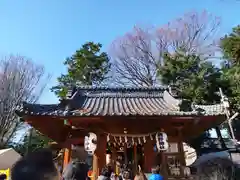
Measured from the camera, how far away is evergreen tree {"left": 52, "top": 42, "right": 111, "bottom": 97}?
23562 millimetres

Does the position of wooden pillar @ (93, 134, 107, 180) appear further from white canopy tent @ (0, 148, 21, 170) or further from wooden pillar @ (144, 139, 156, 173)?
white canopy tent @ (0, 148, 21, 170)

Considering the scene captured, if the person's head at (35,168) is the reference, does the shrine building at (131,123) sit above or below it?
above

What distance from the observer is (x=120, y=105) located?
9250 mm

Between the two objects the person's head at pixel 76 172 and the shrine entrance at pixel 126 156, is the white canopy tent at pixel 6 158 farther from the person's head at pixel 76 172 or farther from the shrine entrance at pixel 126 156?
the person's head at pixel 76 172

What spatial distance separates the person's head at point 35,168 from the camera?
6.75 ft

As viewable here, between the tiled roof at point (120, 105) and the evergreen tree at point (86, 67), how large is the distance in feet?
42.5

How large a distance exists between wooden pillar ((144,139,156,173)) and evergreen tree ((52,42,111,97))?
15.8 m

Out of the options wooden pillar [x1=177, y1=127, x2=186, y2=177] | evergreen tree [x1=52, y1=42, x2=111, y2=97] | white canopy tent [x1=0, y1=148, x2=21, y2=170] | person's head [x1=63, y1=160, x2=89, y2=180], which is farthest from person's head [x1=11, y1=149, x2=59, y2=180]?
evergreen tree [x1=52, y1=42, x2=111, y2=97]

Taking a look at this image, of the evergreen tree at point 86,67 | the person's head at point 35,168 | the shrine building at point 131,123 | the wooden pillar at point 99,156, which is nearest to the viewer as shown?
A: the person's head at point 35,168

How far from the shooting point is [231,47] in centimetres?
1085

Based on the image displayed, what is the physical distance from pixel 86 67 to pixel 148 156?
1698 centimetres

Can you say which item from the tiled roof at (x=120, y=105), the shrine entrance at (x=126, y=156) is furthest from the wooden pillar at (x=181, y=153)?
the shrine entrance at (x=126, y=156)

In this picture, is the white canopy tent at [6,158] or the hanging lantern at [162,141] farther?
the white canopy tent at [6,158]

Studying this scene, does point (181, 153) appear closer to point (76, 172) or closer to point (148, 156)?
point (148, 156)
